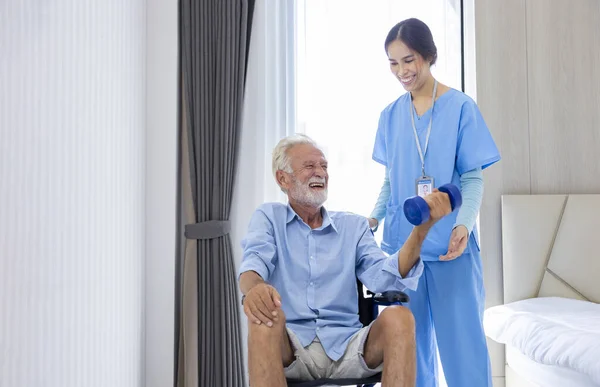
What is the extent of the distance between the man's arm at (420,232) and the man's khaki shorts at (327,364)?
24cm

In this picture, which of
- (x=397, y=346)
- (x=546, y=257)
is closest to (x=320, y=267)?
(x=397, y=346)

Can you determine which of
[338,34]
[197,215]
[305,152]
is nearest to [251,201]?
[197,215]

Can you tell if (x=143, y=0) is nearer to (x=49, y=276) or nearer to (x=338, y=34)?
(x=338, y=34)

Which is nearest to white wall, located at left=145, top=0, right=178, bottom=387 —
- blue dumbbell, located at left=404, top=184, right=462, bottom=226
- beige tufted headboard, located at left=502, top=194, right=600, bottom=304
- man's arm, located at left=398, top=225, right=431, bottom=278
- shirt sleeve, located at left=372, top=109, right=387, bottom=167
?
shirt sleeve, located at left=372, top=109, right=387, bottom=167

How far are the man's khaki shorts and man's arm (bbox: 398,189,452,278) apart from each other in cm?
24

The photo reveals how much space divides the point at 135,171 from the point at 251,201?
61 centimetres

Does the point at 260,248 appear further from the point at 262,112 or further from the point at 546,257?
the point at 546,257

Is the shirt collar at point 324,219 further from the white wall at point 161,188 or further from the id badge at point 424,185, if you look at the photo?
the white wall at point 161,188

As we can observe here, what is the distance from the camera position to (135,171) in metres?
2.37

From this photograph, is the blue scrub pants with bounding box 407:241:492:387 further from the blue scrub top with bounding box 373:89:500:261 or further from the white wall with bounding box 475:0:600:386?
the white wall with bounding box 475:0:600:386

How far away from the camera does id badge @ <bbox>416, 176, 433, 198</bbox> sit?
1.94m

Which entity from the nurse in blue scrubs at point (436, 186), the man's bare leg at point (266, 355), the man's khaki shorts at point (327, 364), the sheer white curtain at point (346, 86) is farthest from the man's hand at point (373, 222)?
the sheer white curtain at point (346, 86)

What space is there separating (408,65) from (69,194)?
1269 millimetres

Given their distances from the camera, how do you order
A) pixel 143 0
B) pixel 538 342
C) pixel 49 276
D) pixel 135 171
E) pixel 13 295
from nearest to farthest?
pixel 13 295 < pixel 49 276 < pixel 538 342 < pixel 135 171 < pixel 143 0
